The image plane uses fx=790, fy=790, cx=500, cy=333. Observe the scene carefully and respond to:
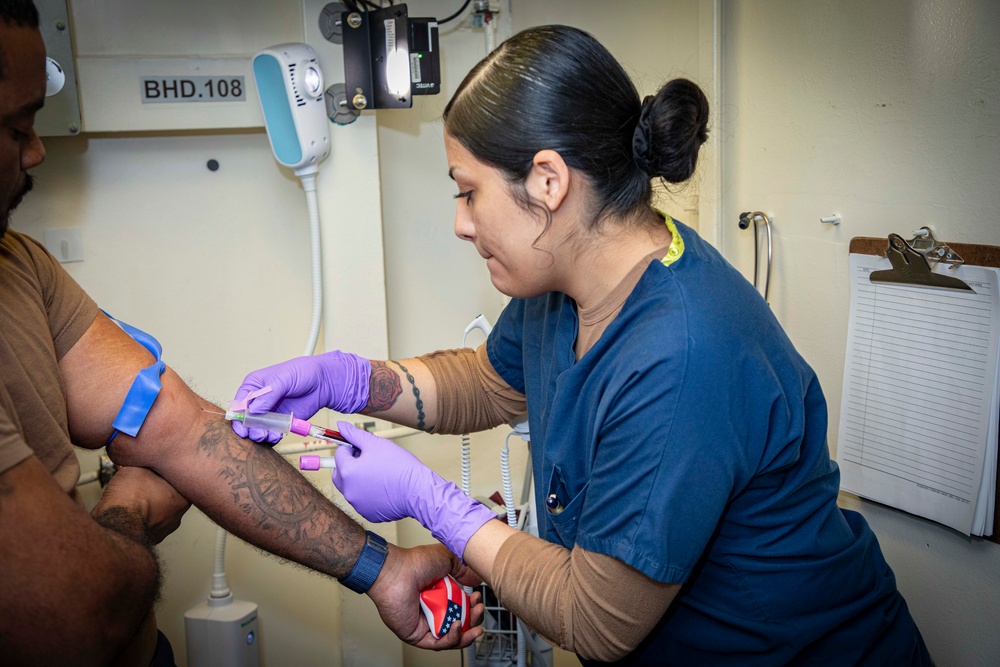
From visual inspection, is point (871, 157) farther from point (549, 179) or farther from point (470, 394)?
point (470, 394)

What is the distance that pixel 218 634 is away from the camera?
5.58ft

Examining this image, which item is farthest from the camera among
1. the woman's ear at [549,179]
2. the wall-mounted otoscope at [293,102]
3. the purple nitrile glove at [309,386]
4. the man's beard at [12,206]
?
the wall-mounted otoscope at [293,102]

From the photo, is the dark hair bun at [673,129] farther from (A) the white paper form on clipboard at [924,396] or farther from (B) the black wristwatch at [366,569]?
(B) the black wristwatch at [366,569]

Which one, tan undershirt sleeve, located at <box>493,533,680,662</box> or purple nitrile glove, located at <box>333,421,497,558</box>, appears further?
purple nitrile glove, located at <box>333,421,497,558</box>

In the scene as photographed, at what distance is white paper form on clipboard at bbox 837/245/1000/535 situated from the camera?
1319mm

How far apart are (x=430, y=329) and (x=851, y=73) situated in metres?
1.11

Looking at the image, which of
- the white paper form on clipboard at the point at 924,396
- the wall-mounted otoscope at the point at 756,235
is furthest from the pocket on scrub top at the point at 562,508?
the wall-mounted otoscope at the point at 756,235

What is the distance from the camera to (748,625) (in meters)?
1.09

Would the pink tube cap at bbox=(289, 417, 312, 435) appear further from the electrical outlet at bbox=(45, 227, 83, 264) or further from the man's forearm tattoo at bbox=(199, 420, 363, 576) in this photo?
the electrical outlet at bbox=(45, 227, 83, 264)

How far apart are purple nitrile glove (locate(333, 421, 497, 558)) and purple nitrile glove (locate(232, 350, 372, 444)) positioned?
11cm

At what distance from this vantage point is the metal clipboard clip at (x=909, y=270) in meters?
1.37

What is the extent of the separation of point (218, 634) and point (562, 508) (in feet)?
3.14

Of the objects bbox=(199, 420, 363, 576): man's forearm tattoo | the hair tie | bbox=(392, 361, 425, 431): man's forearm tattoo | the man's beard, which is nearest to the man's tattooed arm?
bbox=(199, 420, 363, 576): man's forearm tattoo

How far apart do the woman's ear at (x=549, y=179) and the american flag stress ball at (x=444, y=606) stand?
64 centimetres
